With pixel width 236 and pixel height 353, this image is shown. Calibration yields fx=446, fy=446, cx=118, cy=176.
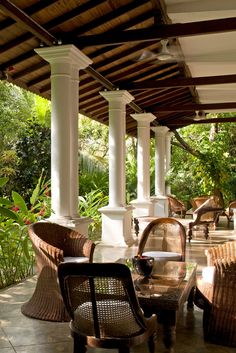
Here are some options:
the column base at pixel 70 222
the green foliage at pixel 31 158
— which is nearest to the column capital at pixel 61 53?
the column base at pixel 70 222

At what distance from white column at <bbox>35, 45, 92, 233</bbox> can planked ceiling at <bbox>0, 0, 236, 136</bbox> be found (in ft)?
0.51

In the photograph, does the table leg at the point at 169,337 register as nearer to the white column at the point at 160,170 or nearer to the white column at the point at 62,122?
the white column at the point at 62,122

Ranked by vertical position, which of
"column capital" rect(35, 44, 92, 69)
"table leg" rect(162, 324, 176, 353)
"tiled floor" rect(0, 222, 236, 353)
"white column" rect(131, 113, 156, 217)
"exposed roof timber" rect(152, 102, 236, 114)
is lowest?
"tiled floor" rect(0, 222, 236, 353)

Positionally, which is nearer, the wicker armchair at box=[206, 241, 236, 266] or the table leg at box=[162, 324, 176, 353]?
the table leg at box=[162, 324, 176, 353]

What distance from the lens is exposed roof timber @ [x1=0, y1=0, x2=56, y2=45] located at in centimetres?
418

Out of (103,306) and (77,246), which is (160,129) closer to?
(77,246)

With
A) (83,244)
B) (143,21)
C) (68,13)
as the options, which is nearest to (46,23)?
(68,13)

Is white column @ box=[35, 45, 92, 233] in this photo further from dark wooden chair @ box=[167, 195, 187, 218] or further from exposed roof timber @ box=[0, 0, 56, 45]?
dark wooden chair @ box=[167, 195, 187, 218]

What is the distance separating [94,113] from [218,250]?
7040 mm

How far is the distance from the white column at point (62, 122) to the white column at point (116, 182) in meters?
2.45

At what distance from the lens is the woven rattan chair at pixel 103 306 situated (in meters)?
2.44

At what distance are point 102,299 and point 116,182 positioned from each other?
18.7 ft

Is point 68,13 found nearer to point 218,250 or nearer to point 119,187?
point 218,250

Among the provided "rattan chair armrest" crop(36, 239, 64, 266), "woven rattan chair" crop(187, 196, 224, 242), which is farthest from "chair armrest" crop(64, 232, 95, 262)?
"woven rattan chair" crop(187, 196, 224, 242)
